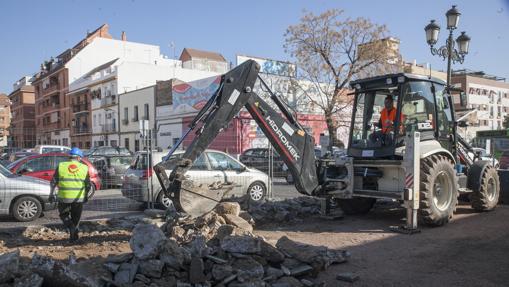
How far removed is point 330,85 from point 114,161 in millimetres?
17112

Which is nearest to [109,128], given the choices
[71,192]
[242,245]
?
[71,192]

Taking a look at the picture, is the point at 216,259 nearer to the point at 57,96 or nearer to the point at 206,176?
the point at 206,176

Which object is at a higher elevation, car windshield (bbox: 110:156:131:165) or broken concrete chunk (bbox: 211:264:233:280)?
car windshield (bbox: 110:156:131:165)

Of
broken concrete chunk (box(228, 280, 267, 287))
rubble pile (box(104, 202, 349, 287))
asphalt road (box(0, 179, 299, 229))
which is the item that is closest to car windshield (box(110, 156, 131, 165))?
asphalt road (box(0, 179, 299, 229))

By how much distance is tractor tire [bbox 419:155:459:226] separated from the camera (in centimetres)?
823

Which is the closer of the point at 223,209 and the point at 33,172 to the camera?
the point at 223,209

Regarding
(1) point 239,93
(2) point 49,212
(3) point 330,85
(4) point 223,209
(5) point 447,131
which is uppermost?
(3) point 330,85

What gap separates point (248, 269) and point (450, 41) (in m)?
10.9

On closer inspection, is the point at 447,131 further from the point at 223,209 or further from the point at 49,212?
the point at 49,212

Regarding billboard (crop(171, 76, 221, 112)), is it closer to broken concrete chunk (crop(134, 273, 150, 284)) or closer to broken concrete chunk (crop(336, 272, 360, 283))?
broken concrete chunk (crop(336, 272, 360, 283))

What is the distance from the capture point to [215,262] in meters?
5.41

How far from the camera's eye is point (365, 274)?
229 inches

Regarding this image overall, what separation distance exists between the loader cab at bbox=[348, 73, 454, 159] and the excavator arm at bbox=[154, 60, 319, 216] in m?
1.52

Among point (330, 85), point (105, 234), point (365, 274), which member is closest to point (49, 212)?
point (105, 234)
